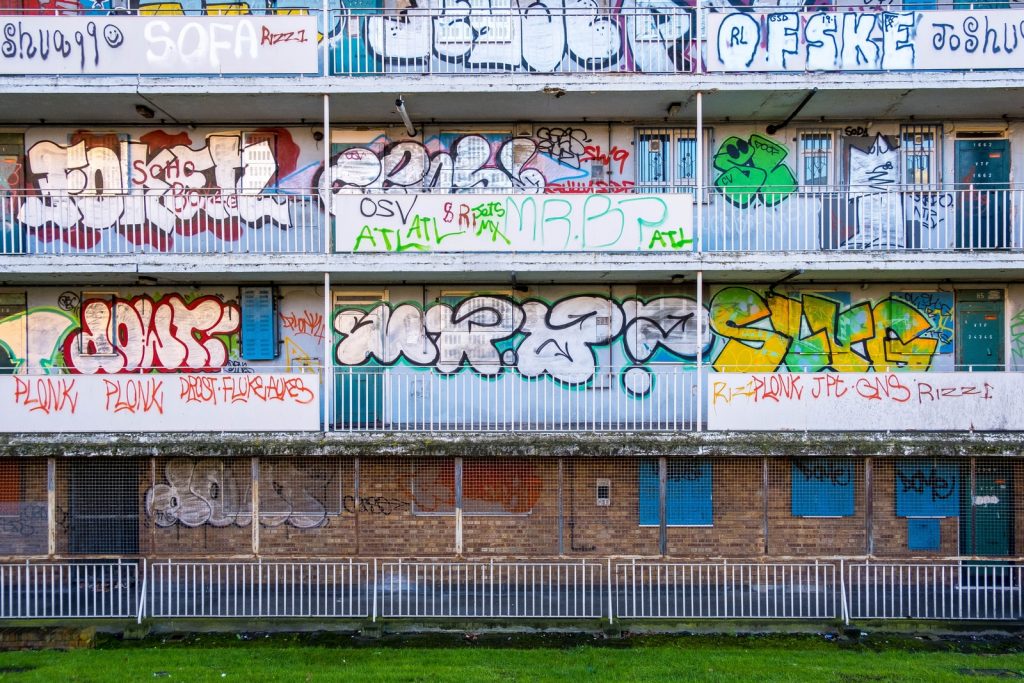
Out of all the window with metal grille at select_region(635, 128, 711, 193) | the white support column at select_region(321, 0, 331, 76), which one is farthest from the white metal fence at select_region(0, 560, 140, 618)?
the window with metal grille at select_region(635, 128, 711, 193)

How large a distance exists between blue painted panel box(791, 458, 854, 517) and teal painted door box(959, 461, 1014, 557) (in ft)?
5.76

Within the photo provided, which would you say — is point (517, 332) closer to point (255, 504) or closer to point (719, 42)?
point (255, 504)

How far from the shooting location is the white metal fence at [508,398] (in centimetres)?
1049

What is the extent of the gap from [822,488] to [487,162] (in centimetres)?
742

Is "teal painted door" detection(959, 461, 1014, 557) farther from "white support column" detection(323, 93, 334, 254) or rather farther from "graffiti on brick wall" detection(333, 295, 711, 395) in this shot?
"white support column" detection(323, 93, 334, 254)

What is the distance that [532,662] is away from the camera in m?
8.33

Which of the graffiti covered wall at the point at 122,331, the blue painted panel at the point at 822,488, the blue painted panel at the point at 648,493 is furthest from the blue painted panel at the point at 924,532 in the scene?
the graffiti covered wall at the point at 122,331

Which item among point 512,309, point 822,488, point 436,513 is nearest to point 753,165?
point 512,309

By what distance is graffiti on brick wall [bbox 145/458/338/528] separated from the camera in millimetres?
10562

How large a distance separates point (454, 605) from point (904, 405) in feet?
22.8

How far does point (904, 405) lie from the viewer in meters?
9.45

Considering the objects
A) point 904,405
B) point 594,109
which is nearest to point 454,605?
point 904,405

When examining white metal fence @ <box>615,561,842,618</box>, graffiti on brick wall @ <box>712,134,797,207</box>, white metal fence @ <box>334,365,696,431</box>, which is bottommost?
white metal fence @ <box>615,561,842,618</box>

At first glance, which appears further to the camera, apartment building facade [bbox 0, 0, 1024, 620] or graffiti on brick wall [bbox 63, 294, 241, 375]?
graffiti on brick wall [bbox 63, 294, 241, 375]
